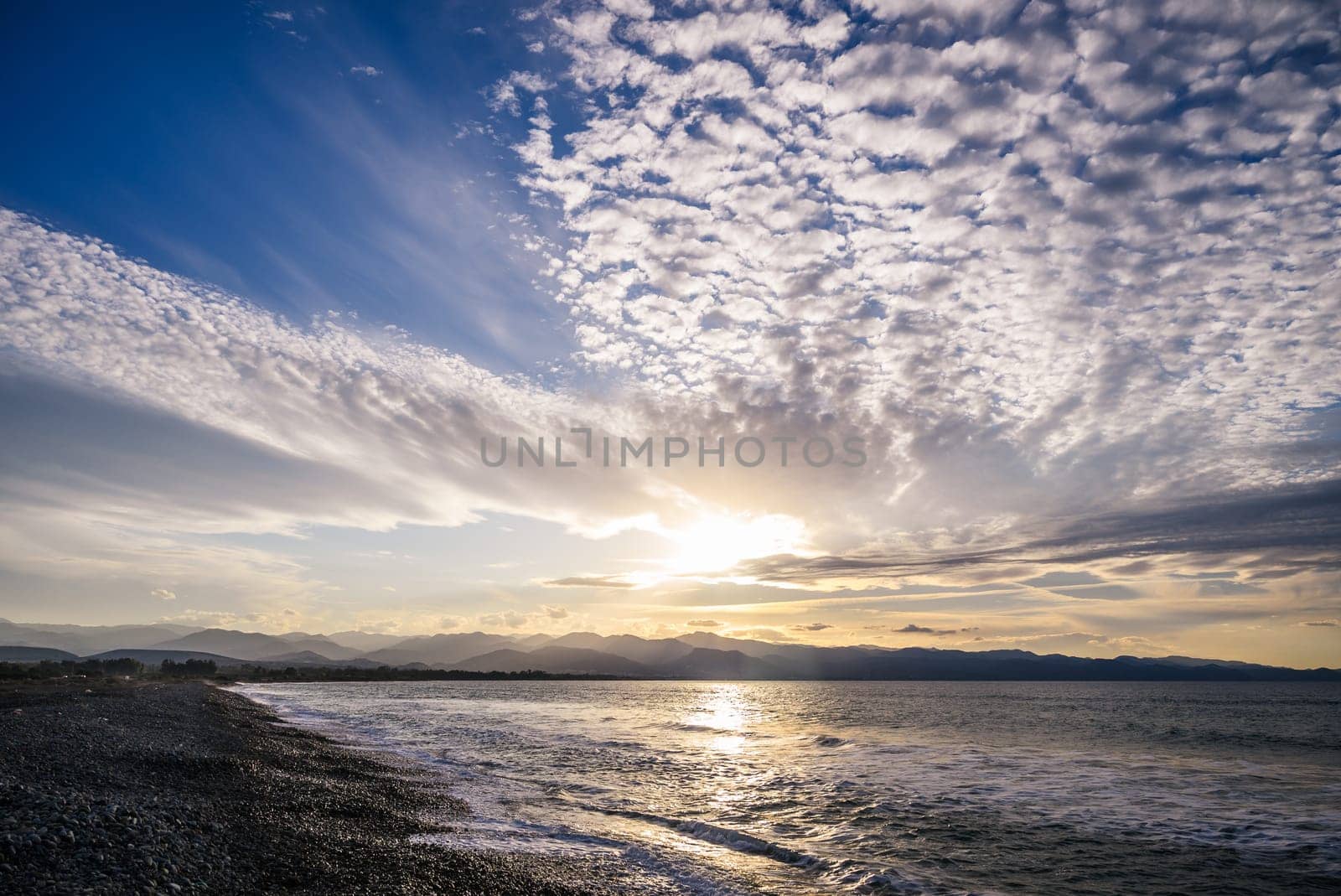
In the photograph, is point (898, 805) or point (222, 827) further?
point (898, 805)

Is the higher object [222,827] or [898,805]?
[222,827]

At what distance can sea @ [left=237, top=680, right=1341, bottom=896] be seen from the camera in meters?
16.6

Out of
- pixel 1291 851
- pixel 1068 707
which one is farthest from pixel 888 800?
pixel 1068 707

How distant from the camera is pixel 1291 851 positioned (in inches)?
762

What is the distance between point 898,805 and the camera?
987 inches

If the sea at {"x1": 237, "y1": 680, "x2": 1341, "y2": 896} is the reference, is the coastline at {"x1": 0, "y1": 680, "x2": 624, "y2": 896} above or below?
above

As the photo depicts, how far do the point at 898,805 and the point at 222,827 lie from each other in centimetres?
2255

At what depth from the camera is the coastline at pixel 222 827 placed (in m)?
10.6

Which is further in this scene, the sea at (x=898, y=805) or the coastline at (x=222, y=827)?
the sea at (x=898, y=805)

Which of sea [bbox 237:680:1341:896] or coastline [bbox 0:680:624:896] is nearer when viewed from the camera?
coastline [bbox 0:680:624:896]

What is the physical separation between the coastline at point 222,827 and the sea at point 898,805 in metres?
1.99

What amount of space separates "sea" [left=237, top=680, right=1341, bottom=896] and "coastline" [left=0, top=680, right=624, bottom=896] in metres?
1.99

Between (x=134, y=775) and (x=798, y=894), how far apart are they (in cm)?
1942

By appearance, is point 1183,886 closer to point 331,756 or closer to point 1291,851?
point 1291,851
